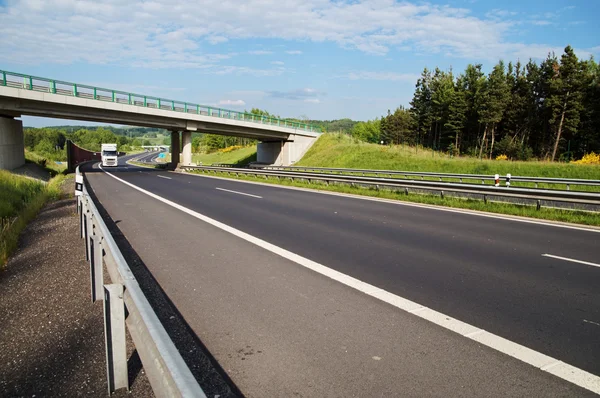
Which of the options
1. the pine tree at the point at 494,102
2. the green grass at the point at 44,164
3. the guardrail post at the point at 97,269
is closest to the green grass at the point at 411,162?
the pine tree at the point at 494,102

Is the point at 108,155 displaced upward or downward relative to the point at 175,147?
downward

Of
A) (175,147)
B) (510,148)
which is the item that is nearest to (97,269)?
(175,147)

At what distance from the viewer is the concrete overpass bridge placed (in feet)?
101

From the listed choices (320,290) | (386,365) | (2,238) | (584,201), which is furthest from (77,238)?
(584,201)

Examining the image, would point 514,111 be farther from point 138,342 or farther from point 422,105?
point 138,342

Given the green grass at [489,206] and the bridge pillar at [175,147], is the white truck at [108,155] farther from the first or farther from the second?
the green grass at [489,206]

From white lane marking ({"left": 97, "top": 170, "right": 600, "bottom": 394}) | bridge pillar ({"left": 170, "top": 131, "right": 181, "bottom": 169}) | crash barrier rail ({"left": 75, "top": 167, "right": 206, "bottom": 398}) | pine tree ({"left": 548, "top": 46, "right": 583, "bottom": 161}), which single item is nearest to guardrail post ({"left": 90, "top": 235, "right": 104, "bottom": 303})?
crash barrier rail ({"left": 75, "top": 167, "right": 206, "bottom": 398})

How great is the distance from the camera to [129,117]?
39406 mm

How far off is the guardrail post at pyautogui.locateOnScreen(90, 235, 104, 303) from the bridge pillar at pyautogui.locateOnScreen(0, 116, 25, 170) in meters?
30.4

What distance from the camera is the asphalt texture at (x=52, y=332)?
3.27 meters

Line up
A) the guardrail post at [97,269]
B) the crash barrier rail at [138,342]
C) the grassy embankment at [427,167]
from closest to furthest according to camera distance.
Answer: the crash barrier rail at [138,342], the guardrail post at [97,269], the grassy embankment at [427,167]

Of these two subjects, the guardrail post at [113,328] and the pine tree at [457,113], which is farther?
the pine tree at [457,113]

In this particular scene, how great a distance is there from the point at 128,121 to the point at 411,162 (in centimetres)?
2813

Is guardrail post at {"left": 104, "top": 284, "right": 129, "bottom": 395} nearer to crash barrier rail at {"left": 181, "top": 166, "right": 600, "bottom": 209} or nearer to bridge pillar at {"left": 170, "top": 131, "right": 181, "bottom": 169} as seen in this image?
crash barrier rail at {"left": 181, "top": 166, "right": 600, "bottom": 209}
